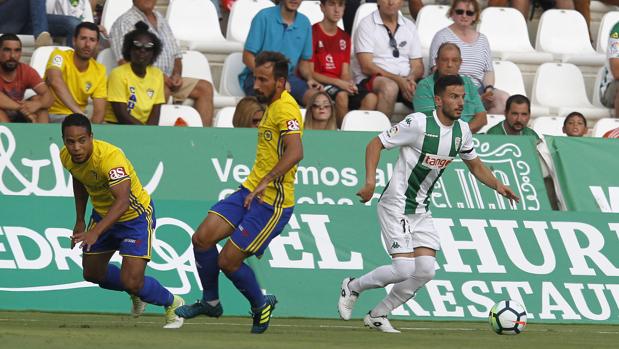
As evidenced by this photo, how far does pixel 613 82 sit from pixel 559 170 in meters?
2.61

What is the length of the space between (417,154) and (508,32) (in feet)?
23.5

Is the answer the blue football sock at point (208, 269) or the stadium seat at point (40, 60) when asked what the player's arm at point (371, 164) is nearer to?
the blue football sock at point (208, 269)

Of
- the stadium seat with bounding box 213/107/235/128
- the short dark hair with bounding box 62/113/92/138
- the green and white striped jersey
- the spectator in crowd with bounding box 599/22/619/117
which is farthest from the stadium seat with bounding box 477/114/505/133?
the short dark hair with bounding box 62/113/92/138

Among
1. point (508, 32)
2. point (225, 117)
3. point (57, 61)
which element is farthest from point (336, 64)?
point (57, 61)

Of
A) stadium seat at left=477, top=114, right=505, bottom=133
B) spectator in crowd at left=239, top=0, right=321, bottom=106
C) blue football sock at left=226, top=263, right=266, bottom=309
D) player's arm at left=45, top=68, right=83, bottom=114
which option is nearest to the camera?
blue football sock at left=226, top=263, right=266, bottom=309

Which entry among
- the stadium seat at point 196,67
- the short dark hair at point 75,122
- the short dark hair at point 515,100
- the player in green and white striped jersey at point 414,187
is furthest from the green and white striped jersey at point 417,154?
the stadium seat at point 196,67

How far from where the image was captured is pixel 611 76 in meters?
16.1

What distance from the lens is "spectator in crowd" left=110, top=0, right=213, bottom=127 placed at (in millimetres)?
14312

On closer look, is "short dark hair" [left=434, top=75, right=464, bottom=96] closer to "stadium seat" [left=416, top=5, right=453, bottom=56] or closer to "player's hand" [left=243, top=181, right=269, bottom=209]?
"player's hand" [left=243, top=181, right=269, bottom=209]

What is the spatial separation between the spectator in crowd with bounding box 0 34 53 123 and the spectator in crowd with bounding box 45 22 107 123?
194 mm

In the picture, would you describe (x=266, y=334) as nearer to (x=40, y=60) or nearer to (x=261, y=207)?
(x=261, y=207)

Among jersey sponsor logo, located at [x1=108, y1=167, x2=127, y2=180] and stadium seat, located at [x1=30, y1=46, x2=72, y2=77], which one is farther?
stadium seat, located at [x1=30, y1=46, x2=72, y2=77]

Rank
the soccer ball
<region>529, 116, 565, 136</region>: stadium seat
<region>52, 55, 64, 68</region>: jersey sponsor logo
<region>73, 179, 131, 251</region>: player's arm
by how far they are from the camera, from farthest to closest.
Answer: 1. <region>529, 116, 565, 136</region>: stadium seat
2. <region>52, 55, 64, 68</region>: jersey sponsor logo
3. the soccer ball
4. <region>73, 179, 131, 251</region>: player's arm

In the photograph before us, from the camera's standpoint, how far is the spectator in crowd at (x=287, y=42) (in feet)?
48.1
